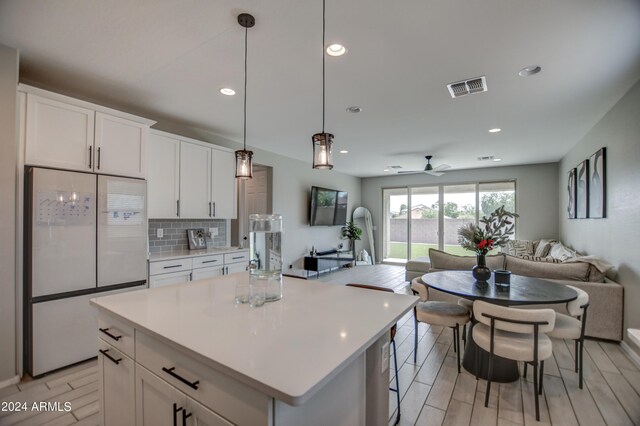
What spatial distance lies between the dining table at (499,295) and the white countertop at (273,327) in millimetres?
1045

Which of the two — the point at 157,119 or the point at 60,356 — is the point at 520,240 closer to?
the point at 157,119

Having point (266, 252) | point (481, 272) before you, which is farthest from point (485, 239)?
point (266, 252)

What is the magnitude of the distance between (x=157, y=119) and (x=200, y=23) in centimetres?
230

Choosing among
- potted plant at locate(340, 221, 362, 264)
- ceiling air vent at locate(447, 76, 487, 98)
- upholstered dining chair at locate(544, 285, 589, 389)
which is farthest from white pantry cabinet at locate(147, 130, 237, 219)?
potted plant at locate(340, 221, 362, 264)

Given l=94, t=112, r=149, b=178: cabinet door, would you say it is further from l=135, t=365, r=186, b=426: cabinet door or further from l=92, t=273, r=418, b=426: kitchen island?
l=135, t=365, r=186, b=426: cabinet door

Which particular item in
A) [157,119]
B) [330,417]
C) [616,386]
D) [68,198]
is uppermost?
[157,119]

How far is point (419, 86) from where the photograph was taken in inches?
113

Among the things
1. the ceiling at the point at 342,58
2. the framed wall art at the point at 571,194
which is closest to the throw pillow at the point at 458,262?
the ceiling at the point at 342,58

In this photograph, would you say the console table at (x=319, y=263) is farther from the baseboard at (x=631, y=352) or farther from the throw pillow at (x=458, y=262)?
the baseboard at (x=631, y=352)

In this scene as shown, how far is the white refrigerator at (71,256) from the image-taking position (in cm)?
242

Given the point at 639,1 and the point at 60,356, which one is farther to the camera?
the point at 60,356

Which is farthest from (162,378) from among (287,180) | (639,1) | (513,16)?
(287,180)

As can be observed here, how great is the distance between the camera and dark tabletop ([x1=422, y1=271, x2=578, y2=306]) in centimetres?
220

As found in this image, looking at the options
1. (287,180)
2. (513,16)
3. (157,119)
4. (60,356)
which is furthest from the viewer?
(287,180)
